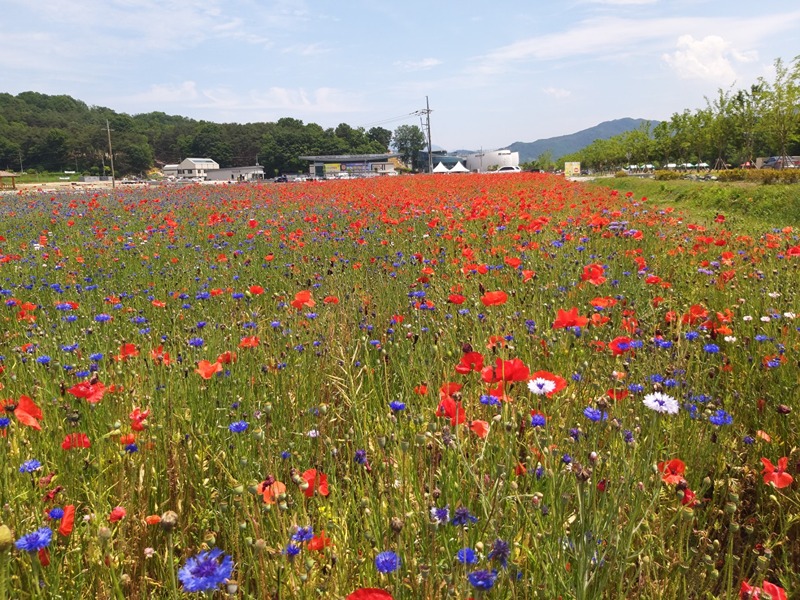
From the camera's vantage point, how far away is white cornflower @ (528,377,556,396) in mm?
1510

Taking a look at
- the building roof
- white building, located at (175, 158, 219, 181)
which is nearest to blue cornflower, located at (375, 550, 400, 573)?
the building roof

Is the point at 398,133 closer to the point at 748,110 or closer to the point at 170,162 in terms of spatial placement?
the point at 170,162

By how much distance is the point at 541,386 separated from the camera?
1.55 metres

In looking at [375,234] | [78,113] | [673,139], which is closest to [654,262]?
[375,234]

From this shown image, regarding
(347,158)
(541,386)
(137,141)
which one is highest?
(137,141)

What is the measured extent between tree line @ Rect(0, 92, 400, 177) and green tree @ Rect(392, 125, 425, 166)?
3233 millimetres

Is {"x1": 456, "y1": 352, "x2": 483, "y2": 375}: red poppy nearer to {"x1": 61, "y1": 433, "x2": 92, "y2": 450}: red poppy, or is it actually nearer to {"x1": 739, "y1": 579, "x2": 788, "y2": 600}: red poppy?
{"x1": 739, "y1": 579, "x2": 788, "y2": 600}: red poppy

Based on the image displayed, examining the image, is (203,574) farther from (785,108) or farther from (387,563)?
(785,108)

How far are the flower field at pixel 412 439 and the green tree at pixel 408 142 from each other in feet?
416

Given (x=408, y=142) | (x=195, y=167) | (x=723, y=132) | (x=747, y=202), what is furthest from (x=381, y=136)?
(x=747, y=202)

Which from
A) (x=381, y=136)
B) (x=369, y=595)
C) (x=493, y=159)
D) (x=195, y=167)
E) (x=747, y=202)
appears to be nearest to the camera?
(x=369, y=595)

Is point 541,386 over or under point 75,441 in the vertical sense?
over

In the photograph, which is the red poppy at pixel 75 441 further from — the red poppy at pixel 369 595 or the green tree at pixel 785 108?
the green tree at pixel 785 108

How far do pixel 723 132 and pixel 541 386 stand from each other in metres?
37.4
